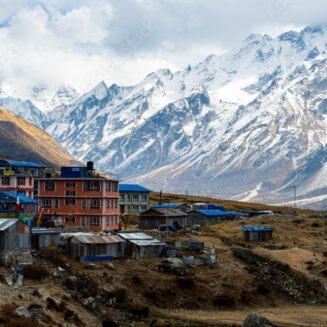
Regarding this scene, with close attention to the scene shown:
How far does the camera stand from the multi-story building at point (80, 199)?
12088 centimetres

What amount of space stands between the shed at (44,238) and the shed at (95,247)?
1779 millimetres

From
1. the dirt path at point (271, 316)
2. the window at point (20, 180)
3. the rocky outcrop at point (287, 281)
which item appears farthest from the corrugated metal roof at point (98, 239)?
the window at point (20, 180)

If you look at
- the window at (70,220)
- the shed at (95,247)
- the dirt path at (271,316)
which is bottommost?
the dirt path at (271,316)

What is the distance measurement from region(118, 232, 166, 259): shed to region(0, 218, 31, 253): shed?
52.0 ft

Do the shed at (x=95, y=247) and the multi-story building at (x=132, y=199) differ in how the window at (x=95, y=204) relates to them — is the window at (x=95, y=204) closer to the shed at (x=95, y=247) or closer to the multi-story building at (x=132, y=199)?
the shed at (x=95, y=247)

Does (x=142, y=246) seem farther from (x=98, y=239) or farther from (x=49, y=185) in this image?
(x=49, y=185)

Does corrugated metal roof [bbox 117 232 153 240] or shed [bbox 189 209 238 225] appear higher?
shed [bbox 189 209 238 225]

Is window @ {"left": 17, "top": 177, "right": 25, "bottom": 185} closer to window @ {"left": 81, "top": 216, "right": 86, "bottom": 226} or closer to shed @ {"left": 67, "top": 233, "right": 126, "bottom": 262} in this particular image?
window @ {"left": 81, "top": 216, "right": 86, "bottom": 226}

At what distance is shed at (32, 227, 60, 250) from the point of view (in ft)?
303

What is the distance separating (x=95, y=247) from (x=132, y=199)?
84.0m

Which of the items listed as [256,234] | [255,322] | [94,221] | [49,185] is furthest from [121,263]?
[256,234]

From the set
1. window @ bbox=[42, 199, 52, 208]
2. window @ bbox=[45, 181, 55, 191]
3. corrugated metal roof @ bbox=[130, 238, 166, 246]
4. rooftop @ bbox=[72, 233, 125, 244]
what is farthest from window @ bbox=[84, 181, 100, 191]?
rooftop @ bbox=[72, 233, 125, 244]

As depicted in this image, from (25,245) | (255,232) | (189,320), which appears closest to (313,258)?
(255,232)

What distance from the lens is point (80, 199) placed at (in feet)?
399
